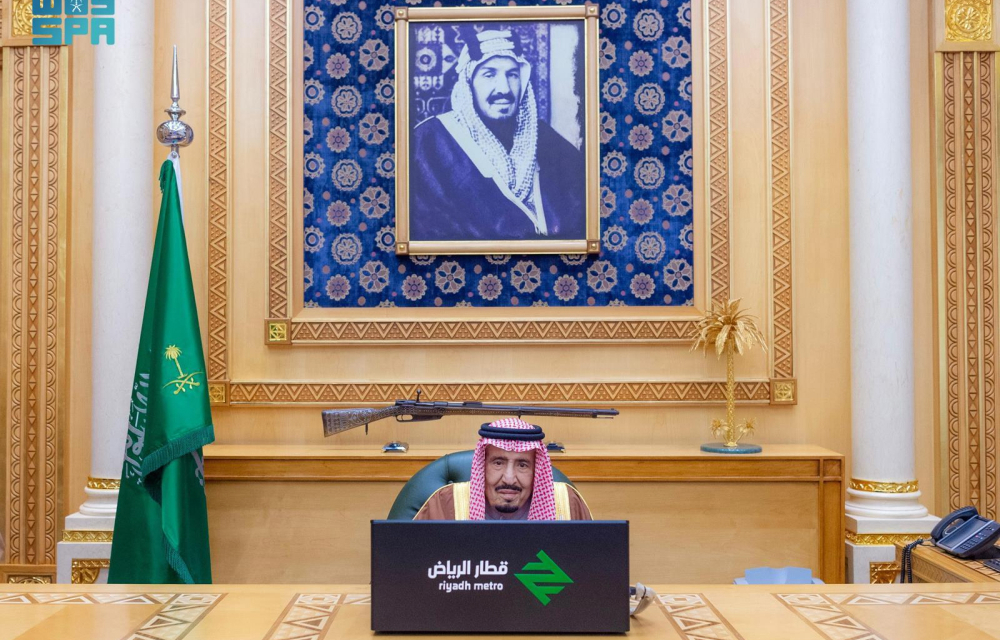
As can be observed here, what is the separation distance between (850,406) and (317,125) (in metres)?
2.84

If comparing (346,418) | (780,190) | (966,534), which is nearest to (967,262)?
(780,190)

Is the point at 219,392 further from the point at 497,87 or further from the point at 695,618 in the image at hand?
the point at 695,618

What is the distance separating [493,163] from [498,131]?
0.51 feet

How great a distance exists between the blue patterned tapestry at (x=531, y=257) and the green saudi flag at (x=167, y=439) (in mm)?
703

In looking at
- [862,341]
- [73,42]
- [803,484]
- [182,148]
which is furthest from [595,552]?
[73,42]

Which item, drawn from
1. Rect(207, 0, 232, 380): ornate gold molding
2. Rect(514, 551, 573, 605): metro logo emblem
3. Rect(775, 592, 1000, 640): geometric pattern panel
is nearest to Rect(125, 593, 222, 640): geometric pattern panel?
Rect(514, 551, 573, 605): metro logo emblem

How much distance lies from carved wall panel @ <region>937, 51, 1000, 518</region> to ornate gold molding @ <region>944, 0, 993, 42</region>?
3.2 inches

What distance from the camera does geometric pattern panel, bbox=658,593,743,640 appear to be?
186 centimetres

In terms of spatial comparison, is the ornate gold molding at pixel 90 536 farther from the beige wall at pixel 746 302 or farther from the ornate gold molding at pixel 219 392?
the ornate gold molding at pixel 219 392

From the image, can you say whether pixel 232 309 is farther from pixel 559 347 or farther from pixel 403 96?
pixel 559 347

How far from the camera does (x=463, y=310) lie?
4258 mm

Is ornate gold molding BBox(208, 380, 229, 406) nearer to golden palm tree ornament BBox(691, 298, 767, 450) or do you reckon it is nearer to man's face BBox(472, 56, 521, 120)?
man's face BBox(472, 56, 521, 120)

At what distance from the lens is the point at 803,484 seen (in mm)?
3750

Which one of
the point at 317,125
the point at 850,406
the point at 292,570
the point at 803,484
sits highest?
the point at 317,125
